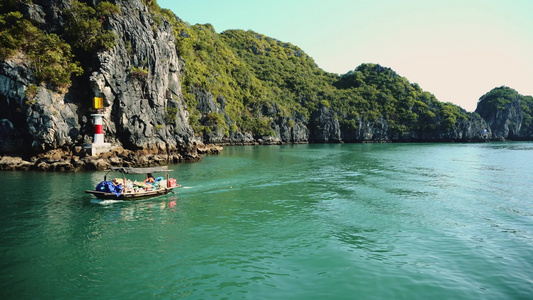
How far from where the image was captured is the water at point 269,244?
37.9 ft

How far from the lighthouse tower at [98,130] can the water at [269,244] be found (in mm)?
14131

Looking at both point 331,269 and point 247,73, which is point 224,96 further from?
point 331,269

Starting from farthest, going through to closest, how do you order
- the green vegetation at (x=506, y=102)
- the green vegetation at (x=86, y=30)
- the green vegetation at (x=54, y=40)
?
the green vegetation at (x=506, y=102), the green vegetation at (x=86, y=30), the green vegetation at (x=54, y=40)

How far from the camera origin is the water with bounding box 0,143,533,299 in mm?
11562

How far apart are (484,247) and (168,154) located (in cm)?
4835

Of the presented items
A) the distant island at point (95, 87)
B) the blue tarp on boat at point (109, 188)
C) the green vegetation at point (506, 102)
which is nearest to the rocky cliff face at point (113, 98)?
the distant island at point (95, 87)

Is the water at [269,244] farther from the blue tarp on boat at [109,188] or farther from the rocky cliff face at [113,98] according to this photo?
the rocky cliff face at [113,98]

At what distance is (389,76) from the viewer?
17062cm

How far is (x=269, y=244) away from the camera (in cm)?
1589

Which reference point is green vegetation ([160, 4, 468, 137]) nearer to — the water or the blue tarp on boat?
the blue tarp on boat

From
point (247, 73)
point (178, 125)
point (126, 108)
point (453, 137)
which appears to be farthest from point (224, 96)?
point (453, 137)

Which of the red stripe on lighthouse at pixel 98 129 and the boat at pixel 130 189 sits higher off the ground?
the red stripe on lighthouse at pixel 98 129

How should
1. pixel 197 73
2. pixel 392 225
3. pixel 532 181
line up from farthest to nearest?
pixel 197 73 < pixel 532 181 < pixel 392 225

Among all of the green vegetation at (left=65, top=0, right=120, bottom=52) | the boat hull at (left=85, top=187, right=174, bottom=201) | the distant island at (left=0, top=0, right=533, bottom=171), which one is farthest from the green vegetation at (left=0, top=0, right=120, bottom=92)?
the boat hull at (left=85, top=187, right=174, bottom=201)
